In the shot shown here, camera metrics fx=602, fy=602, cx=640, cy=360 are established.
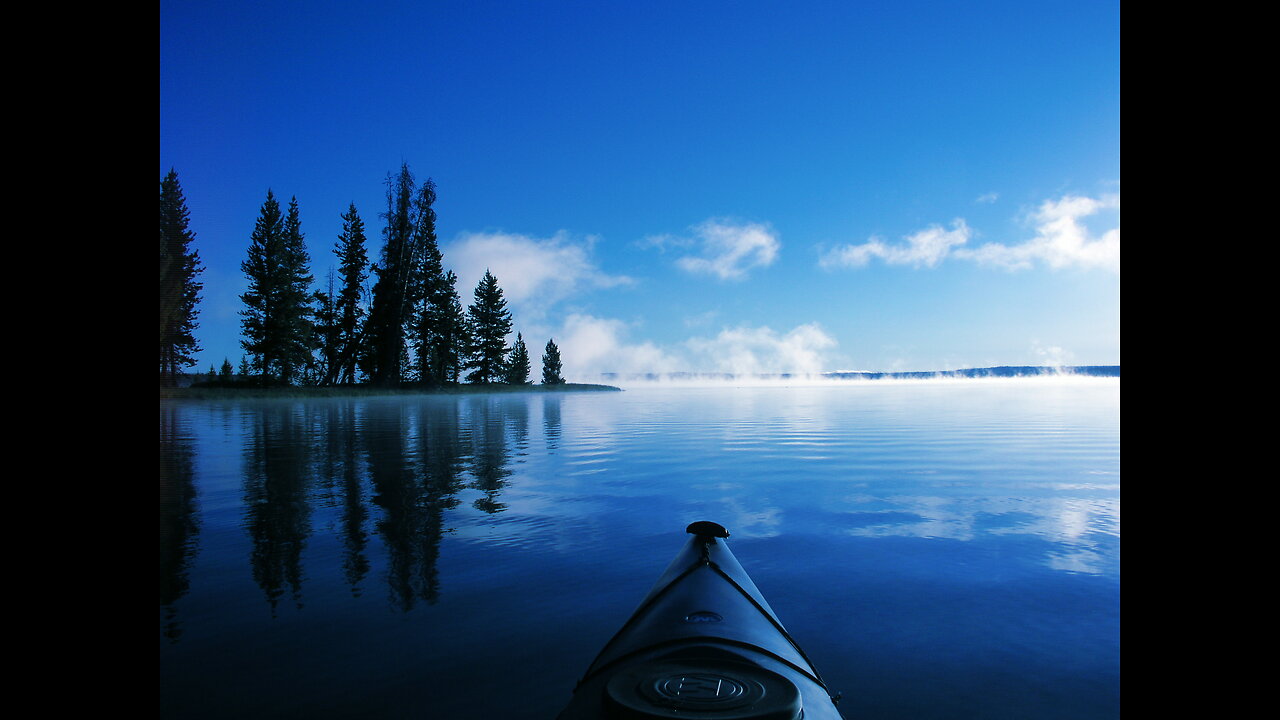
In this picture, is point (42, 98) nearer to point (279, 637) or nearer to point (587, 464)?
point (279, 637)

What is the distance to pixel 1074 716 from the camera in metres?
3.00

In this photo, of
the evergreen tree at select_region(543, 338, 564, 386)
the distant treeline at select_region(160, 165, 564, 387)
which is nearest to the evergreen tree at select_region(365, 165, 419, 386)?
the distant treeline at select_region(160, 165, 564, 387)

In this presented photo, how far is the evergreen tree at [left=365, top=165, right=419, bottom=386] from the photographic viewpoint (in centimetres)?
4672

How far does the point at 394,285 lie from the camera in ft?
153

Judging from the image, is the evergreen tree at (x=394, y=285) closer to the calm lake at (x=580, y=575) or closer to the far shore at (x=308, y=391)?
the far shore at (x=308, y=391)

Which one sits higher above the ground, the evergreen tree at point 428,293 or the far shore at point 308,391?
the evergreen tree at point 428,293

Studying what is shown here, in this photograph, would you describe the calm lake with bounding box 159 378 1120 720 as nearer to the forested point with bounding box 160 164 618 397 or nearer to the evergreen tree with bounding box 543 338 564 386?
the forested point with bounding box 160 164 618 397

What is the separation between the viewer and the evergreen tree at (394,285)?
153 ft

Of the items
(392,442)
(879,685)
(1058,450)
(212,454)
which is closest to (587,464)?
(392,442)

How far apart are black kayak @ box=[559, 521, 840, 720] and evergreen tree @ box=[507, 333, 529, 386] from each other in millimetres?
64955

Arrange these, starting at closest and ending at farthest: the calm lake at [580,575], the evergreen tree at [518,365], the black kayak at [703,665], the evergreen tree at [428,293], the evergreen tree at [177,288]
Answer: the black kayak at [703,665] < the calm lake at [580,575] < the evergreen tree at [177,288] < the evergreen tree at [428,293] < the evergreen tree at [518,365]

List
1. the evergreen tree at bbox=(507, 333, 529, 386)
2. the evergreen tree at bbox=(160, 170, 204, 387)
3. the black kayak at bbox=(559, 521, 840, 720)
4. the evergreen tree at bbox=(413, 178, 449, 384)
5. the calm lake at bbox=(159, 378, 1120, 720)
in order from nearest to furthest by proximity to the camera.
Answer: the black kayak at bbox=(559, 521, 840, 720) → the calm lake at bbox=(159, 378, 1120, 720) → the evergreen tree at bbox=(160, 170, 204, 387) → the evergreen tree at bbox=(413, 178, 449, 384) → the evergreen tree at bbox=(507, 333, 529, 386)

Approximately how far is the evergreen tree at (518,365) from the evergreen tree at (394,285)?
64.8 feet

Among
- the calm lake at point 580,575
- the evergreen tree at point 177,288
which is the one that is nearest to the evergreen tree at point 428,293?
the evergreen tree at point 177,288
